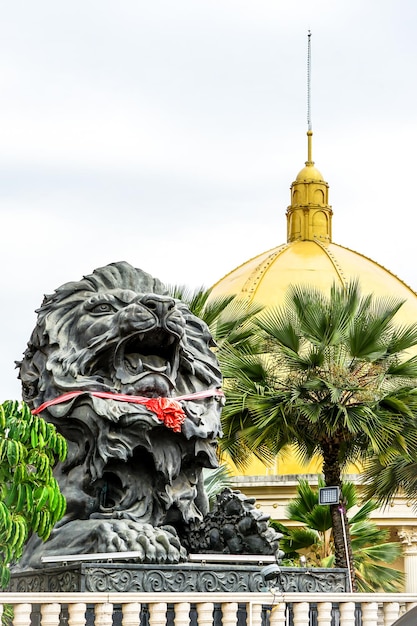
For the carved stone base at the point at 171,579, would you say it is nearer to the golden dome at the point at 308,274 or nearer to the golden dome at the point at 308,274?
the golden dome at the point at 308,274

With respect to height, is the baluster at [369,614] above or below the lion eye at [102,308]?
below

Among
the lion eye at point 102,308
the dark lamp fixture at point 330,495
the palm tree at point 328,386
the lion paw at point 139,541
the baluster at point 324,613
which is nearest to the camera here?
the lion paw at point 139,541

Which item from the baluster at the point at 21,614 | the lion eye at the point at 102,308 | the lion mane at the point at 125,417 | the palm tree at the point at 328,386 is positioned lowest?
the baluster at the point at 21,614

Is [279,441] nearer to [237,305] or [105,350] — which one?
[237,305]

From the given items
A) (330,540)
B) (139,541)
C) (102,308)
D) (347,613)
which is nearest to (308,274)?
(330,540)

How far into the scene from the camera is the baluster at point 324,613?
35.9 feet

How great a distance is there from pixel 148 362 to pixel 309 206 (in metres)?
38.2

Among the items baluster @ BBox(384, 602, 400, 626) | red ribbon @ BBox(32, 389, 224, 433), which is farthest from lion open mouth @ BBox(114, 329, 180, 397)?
baluster @ BBox(384, 602, 400, 626)

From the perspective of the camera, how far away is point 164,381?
38.2ft

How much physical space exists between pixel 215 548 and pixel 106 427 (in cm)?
128

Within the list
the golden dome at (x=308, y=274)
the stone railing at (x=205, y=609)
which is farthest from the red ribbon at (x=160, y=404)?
the golden dome at (x=308, y=274)

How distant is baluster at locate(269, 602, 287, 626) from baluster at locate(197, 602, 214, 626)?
495 mm

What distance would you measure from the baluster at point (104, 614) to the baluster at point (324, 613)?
1.61 m

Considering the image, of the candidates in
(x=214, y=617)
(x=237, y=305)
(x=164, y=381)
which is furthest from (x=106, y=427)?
(x=237, y=305)
